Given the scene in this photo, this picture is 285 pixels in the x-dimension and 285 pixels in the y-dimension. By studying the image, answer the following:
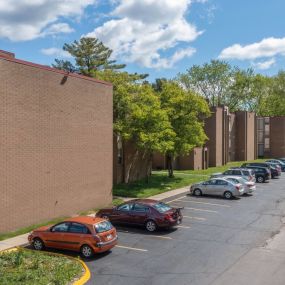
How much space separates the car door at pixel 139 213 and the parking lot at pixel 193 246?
0.47 meters

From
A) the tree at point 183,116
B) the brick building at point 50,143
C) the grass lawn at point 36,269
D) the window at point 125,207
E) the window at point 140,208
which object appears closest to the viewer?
the grass lawn at point 36,269

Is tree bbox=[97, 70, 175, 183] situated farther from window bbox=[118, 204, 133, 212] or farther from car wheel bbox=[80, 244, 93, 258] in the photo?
car wheel bbox=[80, 244, 93, 258]

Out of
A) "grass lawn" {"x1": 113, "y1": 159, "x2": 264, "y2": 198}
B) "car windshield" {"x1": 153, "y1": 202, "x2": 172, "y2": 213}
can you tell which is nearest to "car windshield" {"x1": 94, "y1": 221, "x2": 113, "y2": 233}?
"car windshield" {"x1": 153, "y1": 202, "x2": 172, "y2": 213}

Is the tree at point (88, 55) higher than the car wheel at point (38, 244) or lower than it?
higher

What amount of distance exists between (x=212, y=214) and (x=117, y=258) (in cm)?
1035

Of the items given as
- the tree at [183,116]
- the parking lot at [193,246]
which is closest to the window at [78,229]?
the parking lot at [193,246]

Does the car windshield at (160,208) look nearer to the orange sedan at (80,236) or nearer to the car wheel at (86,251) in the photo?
the orange sedan at (80,236)

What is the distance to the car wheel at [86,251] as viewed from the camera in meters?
16.2

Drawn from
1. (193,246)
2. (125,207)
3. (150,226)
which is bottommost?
(193,246)

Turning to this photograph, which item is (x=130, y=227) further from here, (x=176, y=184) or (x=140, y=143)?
(x=176, y=184)

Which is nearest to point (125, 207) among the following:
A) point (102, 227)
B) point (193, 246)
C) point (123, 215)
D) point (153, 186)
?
point (123, 215)

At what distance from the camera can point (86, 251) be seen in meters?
16.2

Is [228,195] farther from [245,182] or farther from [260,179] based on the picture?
[260,179]

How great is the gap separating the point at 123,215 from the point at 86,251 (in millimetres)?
5239
